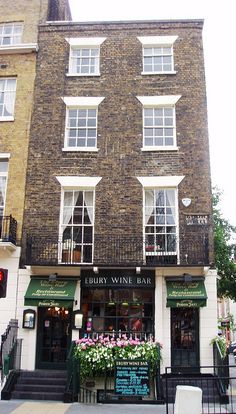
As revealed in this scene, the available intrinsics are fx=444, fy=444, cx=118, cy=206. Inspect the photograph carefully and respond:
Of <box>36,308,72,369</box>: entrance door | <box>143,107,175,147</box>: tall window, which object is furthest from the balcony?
<box>143,107,175,147</box>: tall window

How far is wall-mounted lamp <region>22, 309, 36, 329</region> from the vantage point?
14312 millimetres

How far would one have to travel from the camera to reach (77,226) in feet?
51.0

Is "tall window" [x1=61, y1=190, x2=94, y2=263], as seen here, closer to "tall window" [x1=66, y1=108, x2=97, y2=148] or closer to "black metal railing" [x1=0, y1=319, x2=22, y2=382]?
"tall window" [x1=66, y1=108, x2=97, y2=148]

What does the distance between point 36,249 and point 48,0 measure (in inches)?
423

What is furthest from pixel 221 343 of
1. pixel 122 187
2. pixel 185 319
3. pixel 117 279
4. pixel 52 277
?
pixel 122 187

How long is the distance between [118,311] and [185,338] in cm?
232

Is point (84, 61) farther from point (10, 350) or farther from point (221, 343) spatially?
point (221, 343)

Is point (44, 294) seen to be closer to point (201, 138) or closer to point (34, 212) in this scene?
point (34, 212)

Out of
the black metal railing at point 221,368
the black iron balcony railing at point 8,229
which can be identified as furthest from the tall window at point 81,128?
the black metal railing at point 221,368

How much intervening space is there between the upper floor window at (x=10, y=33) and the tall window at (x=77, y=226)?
23.5 feet

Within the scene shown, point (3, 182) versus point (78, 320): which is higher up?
point (3, 182)

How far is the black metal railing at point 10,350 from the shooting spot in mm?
12680

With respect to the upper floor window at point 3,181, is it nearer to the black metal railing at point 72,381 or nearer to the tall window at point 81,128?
the tall window at point 81,128

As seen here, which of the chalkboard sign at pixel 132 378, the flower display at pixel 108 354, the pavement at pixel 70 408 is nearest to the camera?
the pavement at pixel 70 408
